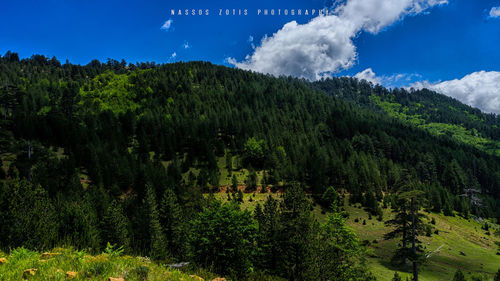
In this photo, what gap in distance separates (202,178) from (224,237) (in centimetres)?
6166

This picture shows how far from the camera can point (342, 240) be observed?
29.4m

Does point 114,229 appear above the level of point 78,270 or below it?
below

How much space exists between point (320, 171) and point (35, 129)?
120 meters

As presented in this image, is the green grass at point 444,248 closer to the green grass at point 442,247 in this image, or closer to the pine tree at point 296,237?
the green grass at point 442,247

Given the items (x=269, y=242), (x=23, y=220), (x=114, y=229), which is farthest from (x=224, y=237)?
(x=23, y=220)

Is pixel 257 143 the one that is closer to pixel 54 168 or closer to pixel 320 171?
pixel 320 171

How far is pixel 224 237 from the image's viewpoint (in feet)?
97.5

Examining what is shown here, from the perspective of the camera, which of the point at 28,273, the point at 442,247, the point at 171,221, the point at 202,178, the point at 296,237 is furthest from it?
the point at 202,178

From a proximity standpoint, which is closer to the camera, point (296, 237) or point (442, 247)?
point (296, 237)

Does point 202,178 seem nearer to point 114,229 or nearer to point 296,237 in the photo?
point 114,229

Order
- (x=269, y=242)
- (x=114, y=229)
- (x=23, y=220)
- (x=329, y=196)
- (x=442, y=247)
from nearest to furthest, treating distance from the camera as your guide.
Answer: (x=23, y=220), (x=269, y=242), (x=114, y=229), (x=442, y=247), (x=329, y=196)

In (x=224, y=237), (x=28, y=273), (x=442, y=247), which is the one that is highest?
(x=28, y=273)

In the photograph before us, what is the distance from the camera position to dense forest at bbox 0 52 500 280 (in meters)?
26.3

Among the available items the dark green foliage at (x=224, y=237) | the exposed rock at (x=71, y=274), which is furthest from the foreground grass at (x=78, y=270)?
the dark green foliage at (x=224, y=237)
